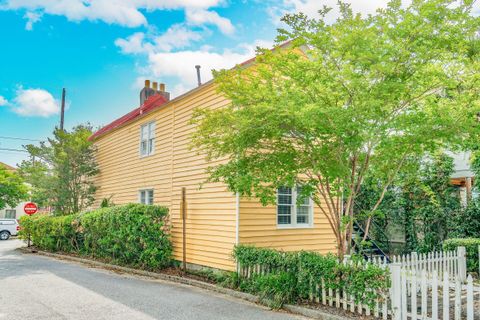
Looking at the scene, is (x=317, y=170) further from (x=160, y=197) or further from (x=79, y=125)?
(x=79, y=125)

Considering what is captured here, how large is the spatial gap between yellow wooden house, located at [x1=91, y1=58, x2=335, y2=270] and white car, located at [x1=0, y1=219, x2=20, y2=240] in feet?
59.7

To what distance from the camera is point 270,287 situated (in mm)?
7566

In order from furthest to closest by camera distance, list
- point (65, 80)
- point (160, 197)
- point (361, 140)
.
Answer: point (65, 80), point (160, 197), point (361, 140)

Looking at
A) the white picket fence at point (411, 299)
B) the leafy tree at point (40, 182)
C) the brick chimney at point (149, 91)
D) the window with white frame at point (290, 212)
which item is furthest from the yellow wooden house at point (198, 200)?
the leafy tree at point (40, 182)

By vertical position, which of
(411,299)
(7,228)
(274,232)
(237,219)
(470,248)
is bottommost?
(7,228)

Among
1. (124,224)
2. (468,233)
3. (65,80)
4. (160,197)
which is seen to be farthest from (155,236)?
(65,80)

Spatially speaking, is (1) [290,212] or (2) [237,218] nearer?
(2) [237,218]

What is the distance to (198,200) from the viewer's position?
38.2ft

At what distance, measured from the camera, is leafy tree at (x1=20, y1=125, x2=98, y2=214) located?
18.9 metres

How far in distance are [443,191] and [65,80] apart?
24.7 m

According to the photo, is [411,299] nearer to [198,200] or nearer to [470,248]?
[470,248]

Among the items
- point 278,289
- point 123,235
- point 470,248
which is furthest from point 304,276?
point 123,235

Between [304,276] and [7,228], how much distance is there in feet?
96.1

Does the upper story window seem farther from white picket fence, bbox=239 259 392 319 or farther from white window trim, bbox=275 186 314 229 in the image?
white picket fence, bbox=239 259 392 319
